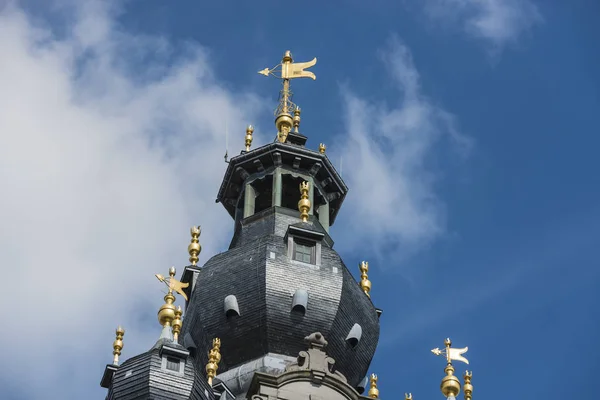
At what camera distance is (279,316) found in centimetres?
4978

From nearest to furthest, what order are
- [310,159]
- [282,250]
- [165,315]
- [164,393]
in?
[164,393], [165,315], [282,250], [310,159]

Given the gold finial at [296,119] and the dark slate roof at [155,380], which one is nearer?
the dark slate roof at [155,380]

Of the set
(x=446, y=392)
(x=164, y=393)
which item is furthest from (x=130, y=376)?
(x=446, y=392)

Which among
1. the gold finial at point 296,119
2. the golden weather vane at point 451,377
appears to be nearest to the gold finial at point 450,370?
the golden weather vane at point 451,377

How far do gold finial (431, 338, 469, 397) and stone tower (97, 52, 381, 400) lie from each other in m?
2.07

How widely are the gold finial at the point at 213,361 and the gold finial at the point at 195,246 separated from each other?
5.97 meters

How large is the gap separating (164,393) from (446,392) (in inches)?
345

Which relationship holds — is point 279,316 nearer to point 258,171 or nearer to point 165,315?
point 165,315

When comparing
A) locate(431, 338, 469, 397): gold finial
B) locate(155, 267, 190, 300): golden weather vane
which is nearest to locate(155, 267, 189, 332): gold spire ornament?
locate(155, 267, 190, 300): golden weather vane

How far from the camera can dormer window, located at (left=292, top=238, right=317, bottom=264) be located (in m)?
51.6

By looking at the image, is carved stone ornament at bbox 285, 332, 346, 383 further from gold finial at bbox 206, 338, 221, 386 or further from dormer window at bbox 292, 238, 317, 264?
dormer window at bbox 292, 238, 317, 264

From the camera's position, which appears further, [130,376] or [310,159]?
[310,159]

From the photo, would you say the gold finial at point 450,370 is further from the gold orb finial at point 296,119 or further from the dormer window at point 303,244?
the gold orb finial at point 296,119

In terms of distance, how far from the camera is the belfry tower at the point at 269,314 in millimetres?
46781
